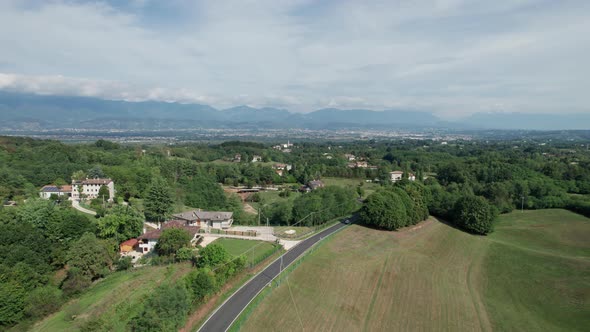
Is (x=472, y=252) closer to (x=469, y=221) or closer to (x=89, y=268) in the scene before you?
(x=469, y=221)

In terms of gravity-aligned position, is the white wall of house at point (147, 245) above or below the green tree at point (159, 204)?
below

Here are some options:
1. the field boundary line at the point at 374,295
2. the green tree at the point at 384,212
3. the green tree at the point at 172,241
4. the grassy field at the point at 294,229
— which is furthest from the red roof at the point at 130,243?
the green tree at the point at 384,212

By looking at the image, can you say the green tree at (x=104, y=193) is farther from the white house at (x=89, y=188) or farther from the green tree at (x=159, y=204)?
the green tree at (x=159, y=204)

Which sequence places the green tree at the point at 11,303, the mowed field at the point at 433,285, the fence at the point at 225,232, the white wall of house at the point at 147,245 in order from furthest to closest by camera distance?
the fence at the point at 225,232 → the white wall of house at the point at 147,245 → the green tree at the point at 11,303 → the mowed field at the point at 433,285

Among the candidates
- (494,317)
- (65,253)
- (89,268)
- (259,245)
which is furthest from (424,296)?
(65,253)

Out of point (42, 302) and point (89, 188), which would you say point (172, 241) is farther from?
point (89, 188)

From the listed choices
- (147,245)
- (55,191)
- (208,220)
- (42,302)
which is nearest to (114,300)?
(42,302)

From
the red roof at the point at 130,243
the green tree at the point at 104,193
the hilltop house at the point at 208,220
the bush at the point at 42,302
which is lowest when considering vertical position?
the bush at the point at 42,302
